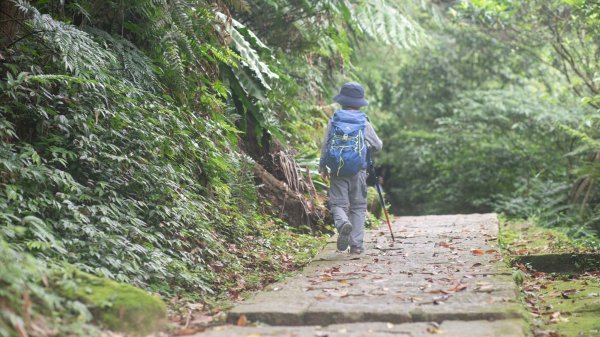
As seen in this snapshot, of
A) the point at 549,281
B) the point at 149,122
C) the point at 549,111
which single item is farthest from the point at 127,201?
the point at 549,111

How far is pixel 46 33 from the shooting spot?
16.9 ft

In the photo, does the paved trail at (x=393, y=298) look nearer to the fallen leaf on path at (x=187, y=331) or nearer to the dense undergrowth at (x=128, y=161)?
the fallen leaf on path at (x=187, y=331)

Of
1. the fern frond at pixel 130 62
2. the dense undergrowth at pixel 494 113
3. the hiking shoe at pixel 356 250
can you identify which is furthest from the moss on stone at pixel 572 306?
the dense undergrowth at pixel 494 113

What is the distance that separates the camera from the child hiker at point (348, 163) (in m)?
6.45

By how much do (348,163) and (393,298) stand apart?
2.21 meters

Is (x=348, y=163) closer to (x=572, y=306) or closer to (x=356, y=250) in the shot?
(x=356, y=250)

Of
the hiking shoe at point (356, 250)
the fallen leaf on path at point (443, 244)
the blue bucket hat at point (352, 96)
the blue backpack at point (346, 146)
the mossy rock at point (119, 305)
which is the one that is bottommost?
the fallen leaf on path at point (443, 244)

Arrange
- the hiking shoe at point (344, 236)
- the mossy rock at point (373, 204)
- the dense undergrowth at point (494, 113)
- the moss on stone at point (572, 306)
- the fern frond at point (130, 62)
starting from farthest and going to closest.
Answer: the dense undergrowth at point (494, 113)
the mossy rock at point (373, 204)
the hiking shoe at point (344, 236)
the fern frond at point (130, 62)
the moss on stone at point (572, 306)

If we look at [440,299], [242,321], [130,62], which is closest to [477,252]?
[440,299]

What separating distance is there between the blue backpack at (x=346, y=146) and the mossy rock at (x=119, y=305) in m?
3.14

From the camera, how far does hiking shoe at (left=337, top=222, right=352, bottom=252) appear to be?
20.9 feet

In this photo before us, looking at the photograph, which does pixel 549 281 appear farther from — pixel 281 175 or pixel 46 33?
pixel 46 33

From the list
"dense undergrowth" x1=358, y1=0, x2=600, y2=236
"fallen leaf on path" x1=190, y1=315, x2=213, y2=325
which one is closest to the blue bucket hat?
"fallen leaf on path" x1=190, y1=315, x2=213, y2=325

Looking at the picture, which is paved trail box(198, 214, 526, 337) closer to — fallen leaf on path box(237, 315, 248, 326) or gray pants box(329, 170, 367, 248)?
fallen leaf on path box(237, 315, 248, 326)
